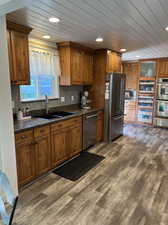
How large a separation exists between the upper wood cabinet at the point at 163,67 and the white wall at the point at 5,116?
5.23 metres

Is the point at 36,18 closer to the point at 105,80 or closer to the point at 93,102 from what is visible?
the point at 105,80

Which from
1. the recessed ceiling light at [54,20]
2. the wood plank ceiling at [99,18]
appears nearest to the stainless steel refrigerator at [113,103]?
the wood plank ceiling at [99,18]

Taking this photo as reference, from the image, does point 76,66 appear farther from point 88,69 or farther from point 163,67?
point 163,67

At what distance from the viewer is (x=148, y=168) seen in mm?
3094

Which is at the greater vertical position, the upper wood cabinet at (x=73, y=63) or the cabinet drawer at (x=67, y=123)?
the upper wood cabinet at (x=73, y=63)

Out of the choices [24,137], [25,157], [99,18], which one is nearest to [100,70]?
[99,18]

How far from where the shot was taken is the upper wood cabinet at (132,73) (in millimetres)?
6078

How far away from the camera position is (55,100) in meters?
3.78

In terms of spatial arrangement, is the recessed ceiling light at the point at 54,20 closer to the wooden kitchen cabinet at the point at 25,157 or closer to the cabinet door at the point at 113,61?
the wooden kitchen cabinet at the point at 25,157

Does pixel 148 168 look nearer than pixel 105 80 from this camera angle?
Yes

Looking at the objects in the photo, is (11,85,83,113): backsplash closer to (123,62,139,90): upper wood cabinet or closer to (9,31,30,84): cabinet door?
(9,31,30,84): cabinet door

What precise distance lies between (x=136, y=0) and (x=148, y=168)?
277 cm

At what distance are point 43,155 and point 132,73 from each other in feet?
16.0

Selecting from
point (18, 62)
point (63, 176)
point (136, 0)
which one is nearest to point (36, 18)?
point (18, 62)
